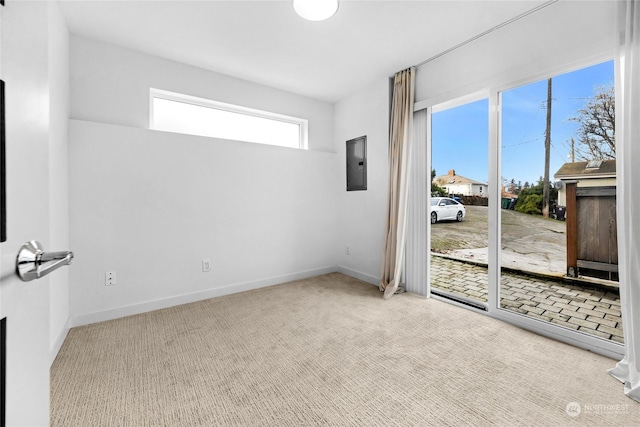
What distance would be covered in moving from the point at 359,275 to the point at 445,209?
1.40 meters

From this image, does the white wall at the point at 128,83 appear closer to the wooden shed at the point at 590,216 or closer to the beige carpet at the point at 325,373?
the beige carpet at the point at 325,373

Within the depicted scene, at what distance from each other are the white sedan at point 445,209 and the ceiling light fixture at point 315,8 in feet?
6.71

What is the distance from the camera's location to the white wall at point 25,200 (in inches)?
19.2

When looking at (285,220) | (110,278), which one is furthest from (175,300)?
(285,220)

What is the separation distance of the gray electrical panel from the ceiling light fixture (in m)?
1.73

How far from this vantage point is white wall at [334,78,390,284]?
3389mm

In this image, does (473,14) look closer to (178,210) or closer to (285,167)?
(285,167)

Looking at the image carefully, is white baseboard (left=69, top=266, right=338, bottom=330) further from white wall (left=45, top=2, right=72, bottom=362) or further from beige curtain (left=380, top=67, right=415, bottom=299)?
beige curtain (left=380, top=67, right=415, bottom=299)

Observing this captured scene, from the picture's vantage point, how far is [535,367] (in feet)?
5.77

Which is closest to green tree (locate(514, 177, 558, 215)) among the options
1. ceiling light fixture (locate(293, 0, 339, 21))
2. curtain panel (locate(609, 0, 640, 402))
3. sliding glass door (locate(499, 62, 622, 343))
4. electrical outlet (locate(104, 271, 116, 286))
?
sliding glass door (locate(499, 62, 622, 343))

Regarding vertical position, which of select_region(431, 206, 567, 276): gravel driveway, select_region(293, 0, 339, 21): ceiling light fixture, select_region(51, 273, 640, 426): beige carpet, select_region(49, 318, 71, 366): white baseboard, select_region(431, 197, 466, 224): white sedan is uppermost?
select_region(293, 0, 339, 21): ceiling light fixture

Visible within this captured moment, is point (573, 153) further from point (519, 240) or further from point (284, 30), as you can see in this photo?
point (284, 30)

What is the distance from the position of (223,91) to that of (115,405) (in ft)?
9.73

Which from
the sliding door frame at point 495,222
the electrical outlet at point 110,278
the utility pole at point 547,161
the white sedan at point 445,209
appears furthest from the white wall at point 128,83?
the utility pole at point 547,161
